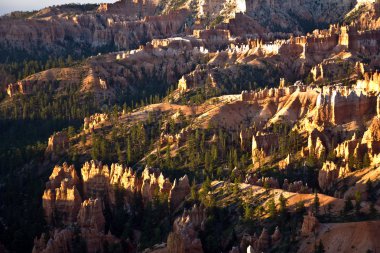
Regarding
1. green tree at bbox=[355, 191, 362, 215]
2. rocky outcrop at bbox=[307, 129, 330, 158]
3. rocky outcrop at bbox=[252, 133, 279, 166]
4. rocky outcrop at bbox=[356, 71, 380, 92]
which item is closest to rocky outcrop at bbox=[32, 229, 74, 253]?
rocky outcrop at bbox=[252, 133, 279, 166]

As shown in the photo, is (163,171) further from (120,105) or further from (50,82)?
(50,82)

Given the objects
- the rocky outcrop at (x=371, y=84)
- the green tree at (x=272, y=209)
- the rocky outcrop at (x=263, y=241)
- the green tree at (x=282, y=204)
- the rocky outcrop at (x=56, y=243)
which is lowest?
the rocky outcrop at (x=56, y=243)

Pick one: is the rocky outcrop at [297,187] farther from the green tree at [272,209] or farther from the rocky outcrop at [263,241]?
the rocky outcrop at [263,241]

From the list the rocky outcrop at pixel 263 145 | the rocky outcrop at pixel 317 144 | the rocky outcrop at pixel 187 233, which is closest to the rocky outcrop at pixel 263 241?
the rocky outcrop at pixel 187 233

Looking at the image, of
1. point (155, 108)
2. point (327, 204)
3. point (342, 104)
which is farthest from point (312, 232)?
point (155, 108)

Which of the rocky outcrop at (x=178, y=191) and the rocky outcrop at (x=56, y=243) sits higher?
the rocky outcrop at (x=178, y=191)

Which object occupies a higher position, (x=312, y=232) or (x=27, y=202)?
(x=312, y=232)

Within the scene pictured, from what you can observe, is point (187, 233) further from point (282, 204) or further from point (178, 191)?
point (178, 191)

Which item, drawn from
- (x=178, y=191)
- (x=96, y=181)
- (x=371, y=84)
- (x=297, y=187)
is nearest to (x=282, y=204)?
(x=297, y=187)
